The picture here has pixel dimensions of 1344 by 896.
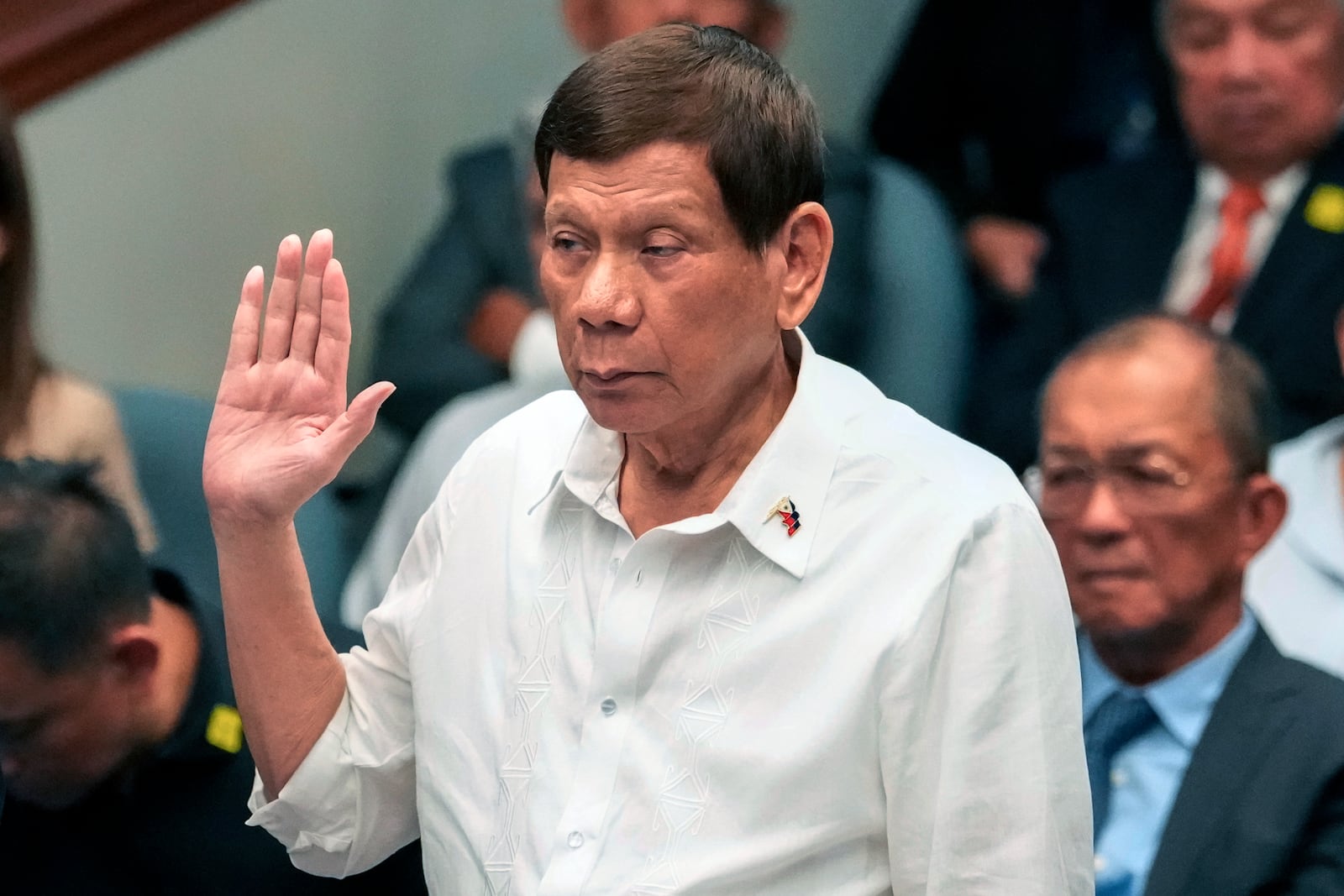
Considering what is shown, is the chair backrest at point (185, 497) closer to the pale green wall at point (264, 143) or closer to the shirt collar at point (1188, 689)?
the pale green wall at point (264, 143)

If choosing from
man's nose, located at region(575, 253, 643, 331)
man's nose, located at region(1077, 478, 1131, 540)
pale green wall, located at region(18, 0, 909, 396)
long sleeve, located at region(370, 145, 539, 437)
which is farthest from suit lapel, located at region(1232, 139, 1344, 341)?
man's nose, located at region(575, 253, 643, 331)

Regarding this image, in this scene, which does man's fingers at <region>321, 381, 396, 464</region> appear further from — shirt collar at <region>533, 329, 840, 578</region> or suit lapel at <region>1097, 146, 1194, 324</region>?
suit lapel at <region>1097, 146, 1194, 324</region>

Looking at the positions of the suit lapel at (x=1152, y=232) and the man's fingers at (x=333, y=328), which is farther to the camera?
the suit lapel at (x=1152, y=232)

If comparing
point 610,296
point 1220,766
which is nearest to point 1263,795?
point 1220,766

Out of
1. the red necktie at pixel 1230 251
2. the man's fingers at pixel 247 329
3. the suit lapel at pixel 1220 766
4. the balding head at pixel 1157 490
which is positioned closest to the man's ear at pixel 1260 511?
the balding head at pixel 1157 490

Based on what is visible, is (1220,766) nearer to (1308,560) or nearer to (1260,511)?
(1260,511)

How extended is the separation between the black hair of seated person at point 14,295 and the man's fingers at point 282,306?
979 millimetres

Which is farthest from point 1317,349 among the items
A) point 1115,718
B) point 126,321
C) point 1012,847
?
point 126,321

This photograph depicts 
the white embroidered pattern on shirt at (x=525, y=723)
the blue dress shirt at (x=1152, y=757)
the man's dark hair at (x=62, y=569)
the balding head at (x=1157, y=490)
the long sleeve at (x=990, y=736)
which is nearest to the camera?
the long sleeve at (x=990, y=736)

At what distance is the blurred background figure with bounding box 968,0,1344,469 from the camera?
2.45 metres

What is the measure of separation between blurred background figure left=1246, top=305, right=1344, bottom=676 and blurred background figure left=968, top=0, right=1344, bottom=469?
0.13m

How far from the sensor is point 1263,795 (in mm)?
1636

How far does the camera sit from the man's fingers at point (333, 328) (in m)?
1.28

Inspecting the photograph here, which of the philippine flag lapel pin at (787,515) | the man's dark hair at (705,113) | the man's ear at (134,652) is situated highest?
the man's dark hair at (705,113)
